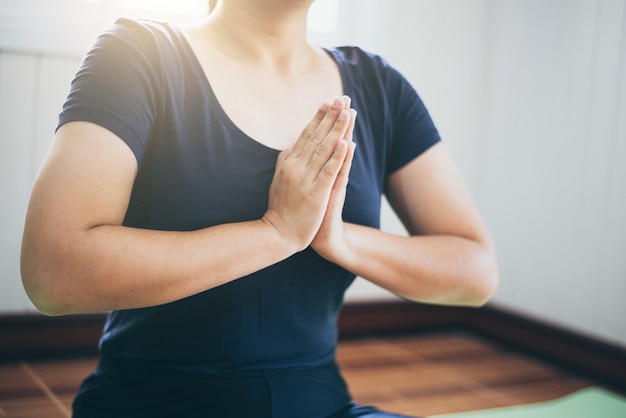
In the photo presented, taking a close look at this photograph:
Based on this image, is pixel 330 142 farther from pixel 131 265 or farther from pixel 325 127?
pixel 131 265

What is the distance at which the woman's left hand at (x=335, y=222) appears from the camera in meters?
0.94

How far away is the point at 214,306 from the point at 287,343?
133mm

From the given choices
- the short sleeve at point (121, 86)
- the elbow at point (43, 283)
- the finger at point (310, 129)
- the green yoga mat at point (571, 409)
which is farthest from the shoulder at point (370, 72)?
the green yoga mat at point (571, 409)

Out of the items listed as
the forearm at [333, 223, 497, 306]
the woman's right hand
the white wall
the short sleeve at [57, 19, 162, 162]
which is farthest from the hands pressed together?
the white wall

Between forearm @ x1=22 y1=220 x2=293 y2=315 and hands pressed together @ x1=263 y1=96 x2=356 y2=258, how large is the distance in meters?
0.05

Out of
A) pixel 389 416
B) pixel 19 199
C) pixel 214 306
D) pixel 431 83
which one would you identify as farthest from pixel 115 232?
pixel 431 83

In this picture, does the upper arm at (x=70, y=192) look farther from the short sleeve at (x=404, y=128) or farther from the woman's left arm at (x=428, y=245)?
the short sleeve at (x=404, y=128)

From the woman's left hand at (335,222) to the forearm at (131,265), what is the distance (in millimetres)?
112

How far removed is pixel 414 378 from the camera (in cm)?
260

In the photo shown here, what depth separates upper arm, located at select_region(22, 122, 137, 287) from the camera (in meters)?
0.82

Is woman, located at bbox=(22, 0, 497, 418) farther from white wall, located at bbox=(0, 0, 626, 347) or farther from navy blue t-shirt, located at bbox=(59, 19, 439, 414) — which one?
white wall, located at bbox=(0, 0, 626, 347)

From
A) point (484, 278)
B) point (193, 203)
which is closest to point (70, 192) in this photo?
point (193, 203)

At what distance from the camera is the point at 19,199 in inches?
99.0

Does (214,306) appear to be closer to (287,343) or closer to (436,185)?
(287,343)
